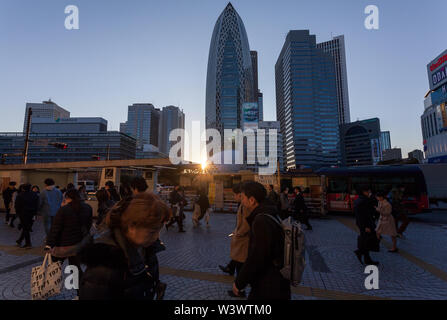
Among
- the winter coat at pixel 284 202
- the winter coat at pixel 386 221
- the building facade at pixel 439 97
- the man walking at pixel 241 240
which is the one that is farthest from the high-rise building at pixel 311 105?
the man walking at pixel 241 240

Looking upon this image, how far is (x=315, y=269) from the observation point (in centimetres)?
463

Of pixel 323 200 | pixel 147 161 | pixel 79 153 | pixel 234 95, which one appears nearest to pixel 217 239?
pixel 147 161

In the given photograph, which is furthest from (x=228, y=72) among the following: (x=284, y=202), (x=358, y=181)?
(x=284, y=202)

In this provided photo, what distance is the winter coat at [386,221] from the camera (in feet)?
19.0

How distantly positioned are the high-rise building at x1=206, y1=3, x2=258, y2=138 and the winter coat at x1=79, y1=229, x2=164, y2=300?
397 feet

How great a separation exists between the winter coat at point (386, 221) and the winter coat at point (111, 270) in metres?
6.95

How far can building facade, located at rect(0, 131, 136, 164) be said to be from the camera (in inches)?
4163

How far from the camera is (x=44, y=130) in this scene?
121000 millimetres

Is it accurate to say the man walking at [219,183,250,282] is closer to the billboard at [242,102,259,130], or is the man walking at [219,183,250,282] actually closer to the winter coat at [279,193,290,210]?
the winter coat at [279,193,290,210]

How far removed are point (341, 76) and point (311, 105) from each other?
280 ft

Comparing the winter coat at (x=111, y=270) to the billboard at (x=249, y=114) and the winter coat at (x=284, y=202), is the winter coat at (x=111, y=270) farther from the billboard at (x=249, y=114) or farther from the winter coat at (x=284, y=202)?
the billboard at (x=249, y=114)
